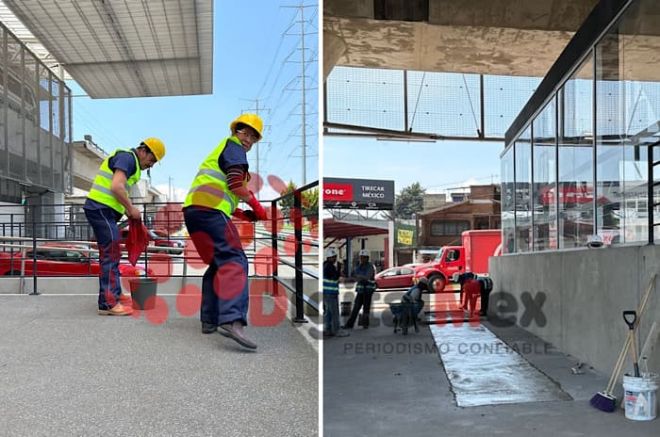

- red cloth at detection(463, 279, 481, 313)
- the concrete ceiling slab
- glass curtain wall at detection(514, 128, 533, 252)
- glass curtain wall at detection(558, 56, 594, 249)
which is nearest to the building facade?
red cloth at detection(463, 279, 481, 313)

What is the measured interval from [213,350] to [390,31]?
8.78m

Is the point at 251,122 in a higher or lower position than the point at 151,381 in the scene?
higher

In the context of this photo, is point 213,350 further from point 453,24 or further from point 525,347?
point 453,24

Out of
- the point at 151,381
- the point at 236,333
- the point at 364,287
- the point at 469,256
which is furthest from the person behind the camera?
the point at 469,256

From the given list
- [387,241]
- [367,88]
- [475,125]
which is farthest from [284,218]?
[387,241]

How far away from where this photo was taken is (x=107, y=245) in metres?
4.74

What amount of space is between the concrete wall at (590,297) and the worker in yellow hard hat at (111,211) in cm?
490

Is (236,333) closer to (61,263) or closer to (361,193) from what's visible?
(61,263)

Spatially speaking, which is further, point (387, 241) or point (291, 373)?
point (387, 241)

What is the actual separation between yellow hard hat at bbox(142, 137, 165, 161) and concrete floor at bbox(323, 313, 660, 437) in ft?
9.17

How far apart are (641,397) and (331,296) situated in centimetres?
542

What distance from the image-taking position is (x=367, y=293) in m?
11.5

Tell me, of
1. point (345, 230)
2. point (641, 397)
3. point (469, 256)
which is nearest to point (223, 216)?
point (641, 397)

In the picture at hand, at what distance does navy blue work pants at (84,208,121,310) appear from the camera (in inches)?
183
